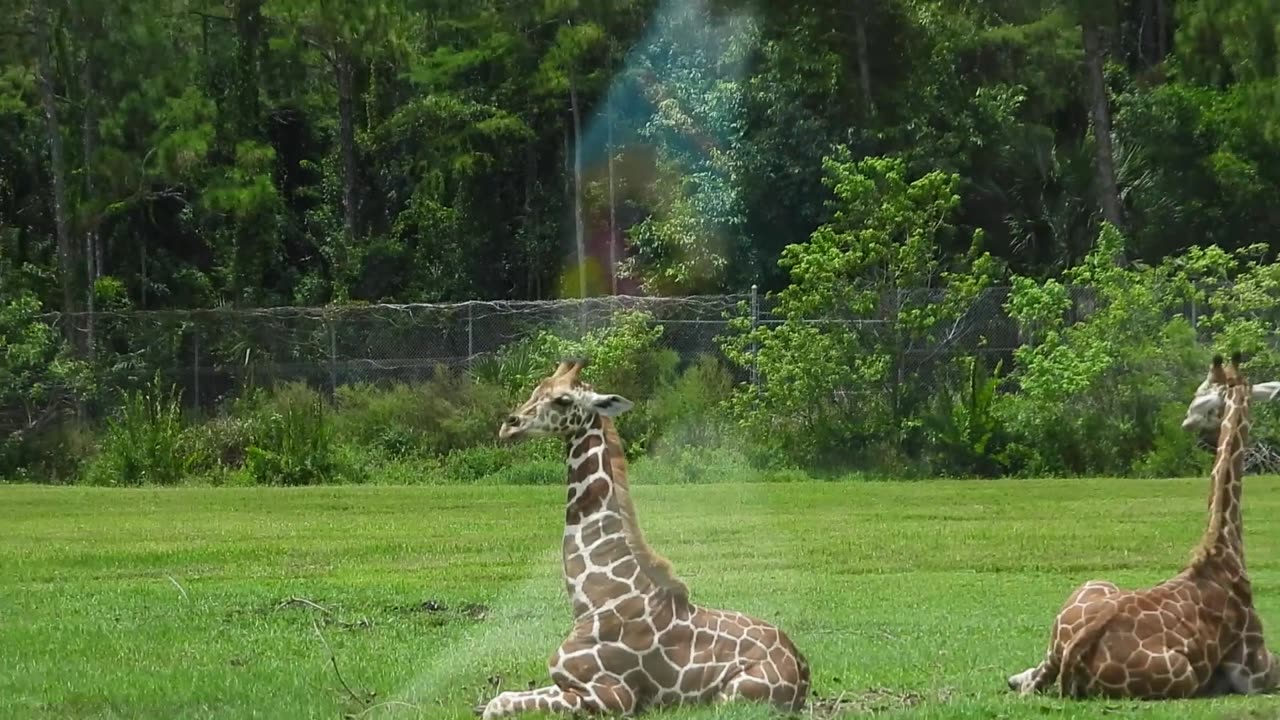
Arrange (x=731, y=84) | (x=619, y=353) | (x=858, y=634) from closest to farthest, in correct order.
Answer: (x=858, y=634) < (x=619, y=353) < (x=731, y=84)

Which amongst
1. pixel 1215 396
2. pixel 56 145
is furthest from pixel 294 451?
pixel 1215 396

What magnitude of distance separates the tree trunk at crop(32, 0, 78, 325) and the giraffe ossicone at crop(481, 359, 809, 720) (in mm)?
25830

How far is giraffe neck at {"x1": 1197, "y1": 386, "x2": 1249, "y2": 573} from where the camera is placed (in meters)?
8.50

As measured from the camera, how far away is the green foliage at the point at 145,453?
23750 mm

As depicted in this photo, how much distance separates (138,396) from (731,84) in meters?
14.0

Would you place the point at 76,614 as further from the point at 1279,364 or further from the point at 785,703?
the point at 1279,364

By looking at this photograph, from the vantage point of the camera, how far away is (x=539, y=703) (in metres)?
7.38

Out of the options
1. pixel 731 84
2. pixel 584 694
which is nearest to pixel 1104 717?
pixel 584 694

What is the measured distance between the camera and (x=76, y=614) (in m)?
11.8

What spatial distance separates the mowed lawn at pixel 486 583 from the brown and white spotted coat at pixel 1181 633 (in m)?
0.19

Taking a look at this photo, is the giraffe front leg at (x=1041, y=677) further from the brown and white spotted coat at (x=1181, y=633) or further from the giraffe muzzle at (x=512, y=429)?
the giraffe muzzle at (x=512, y=429)

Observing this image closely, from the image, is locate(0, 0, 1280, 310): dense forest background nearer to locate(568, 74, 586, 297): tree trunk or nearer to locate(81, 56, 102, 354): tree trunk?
locate(81, 56, 102, 354): tree trunk

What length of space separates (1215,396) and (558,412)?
341 centimetres

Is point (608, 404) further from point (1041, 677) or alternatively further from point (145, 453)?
point (145, 453)
